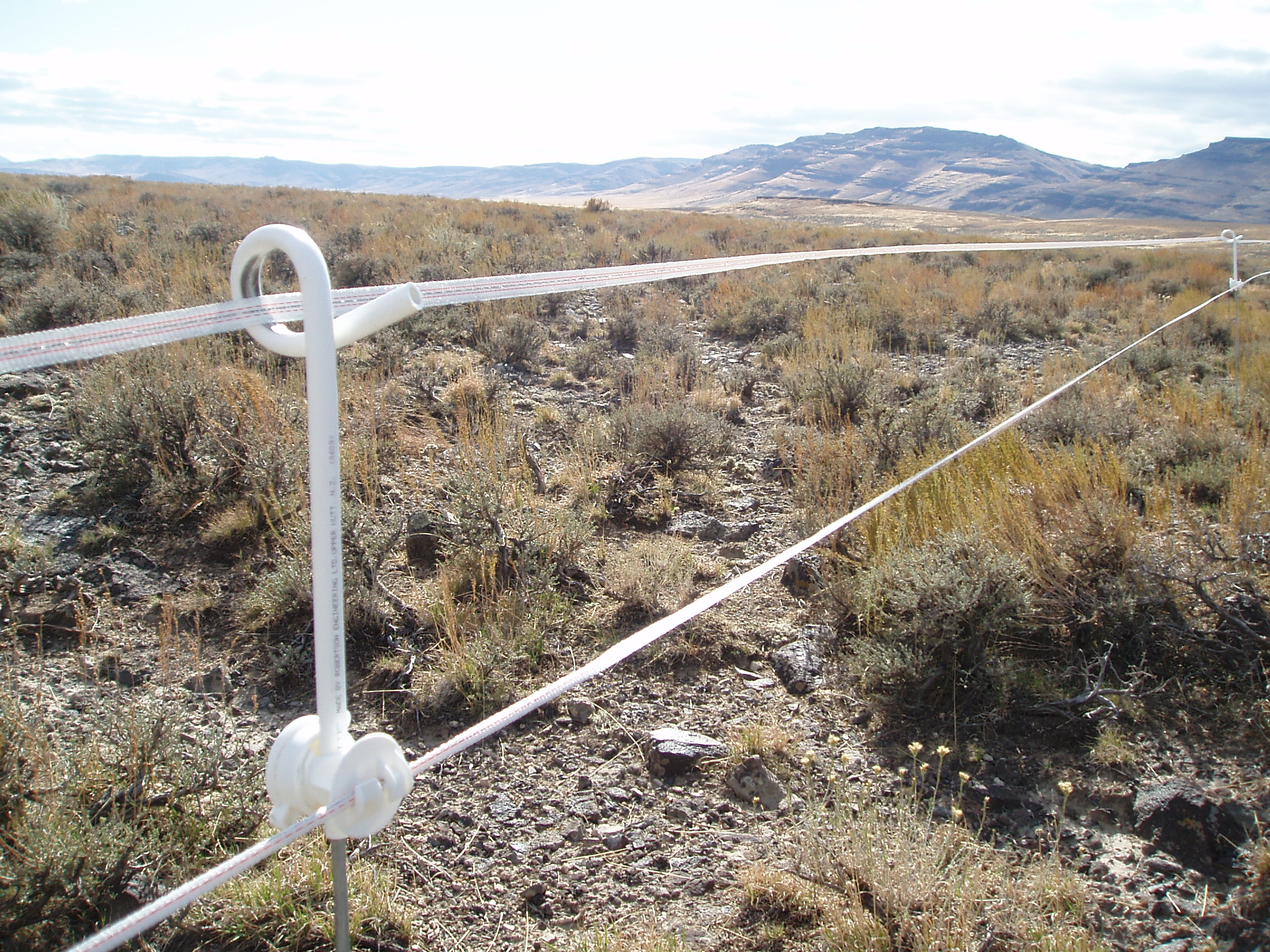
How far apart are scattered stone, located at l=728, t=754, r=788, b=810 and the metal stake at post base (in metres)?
1.63

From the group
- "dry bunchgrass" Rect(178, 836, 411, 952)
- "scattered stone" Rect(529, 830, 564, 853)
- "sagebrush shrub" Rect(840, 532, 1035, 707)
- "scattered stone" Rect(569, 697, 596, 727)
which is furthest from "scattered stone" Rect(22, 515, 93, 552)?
Answer: "sagebrush shrub" Rect(840, 532, 1035, 707)

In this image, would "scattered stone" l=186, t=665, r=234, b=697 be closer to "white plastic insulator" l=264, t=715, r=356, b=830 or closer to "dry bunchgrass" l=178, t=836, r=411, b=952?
"dry bunchgrass" l=178, t=836, r=411, b=952

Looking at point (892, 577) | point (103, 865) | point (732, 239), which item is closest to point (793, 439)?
point (892, 577)

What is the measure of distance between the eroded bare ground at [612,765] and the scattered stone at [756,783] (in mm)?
29

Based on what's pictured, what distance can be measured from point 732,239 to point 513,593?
16179 mm

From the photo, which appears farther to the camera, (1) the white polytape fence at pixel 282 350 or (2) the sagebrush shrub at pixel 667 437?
(2) the sagebrush shrub at pixel 667 437

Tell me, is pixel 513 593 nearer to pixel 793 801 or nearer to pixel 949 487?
pixel 793 801

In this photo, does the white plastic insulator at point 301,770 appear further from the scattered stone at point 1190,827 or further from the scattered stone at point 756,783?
the scattered stone at point 1190,827

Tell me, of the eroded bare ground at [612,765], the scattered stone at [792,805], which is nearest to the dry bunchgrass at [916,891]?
the eroded bare ground at [612,765]

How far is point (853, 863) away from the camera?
5.98 ft

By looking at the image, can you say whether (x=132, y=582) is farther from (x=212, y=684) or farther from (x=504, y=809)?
(x=504, y=809)

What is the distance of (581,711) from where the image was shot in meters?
2.71

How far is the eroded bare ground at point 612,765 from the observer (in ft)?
6.33

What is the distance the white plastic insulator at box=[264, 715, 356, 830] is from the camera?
873 mm
